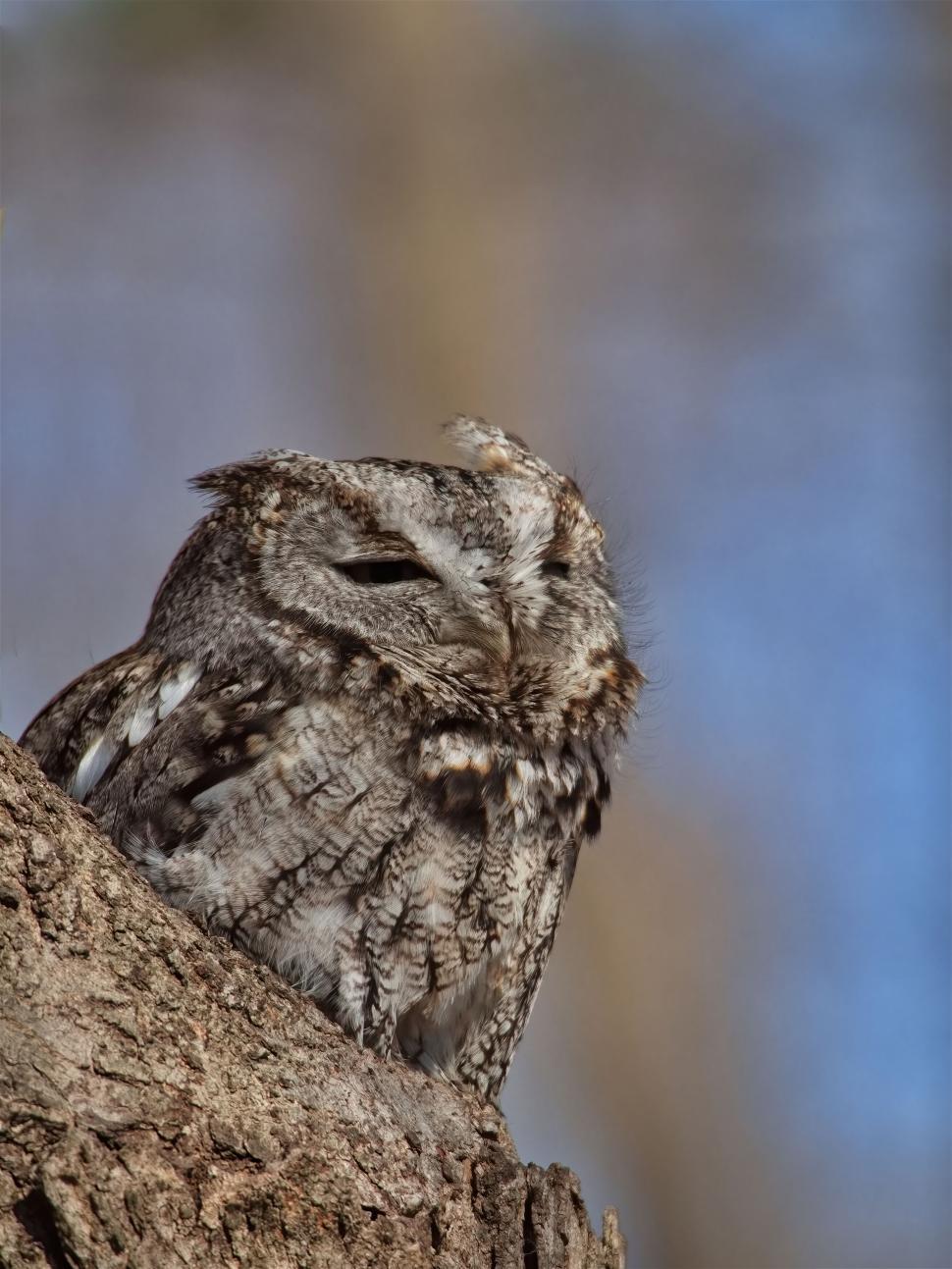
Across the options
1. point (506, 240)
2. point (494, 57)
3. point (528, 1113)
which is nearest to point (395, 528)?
point (528, 1113)

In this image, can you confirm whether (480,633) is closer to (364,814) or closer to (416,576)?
(416,576)

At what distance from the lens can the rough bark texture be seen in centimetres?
149

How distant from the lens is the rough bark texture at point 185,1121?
1485 millimetres

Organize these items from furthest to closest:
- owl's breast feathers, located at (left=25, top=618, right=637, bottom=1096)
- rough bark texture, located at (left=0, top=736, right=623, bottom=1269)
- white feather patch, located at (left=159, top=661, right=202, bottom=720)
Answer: white feather patch, located at (left=159, top=661, right=202, bottom=720) → owl's breast feathers, located at (left=25, top=618, right=637, bottom=1096) → rough bark texture, located at (left=0, top=736, right=623, bottom=1269)

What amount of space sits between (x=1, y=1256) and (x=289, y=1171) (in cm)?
36

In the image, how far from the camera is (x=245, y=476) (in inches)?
104

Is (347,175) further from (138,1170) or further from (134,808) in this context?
(138,1170)

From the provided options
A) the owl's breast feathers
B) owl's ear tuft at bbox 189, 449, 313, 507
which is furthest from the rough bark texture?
owl's ear tuft at bbox 189, 449, 313, 507

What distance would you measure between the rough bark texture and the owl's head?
75cm

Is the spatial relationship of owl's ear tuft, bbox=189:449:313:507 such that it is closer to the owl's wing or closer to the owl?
the owl

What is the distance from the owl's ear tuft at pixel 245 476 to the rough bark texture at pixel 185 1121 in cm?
99

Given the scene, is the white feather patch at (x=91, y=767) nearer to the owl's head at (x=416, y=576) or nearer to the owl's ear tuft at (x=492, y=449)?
the owl's head at (x=416, y=576)

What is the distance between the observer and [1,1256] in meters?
1.41

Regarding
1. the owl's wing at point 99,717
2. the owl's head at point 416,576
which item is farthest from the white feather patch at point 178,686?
the owl's head at point 416,576
